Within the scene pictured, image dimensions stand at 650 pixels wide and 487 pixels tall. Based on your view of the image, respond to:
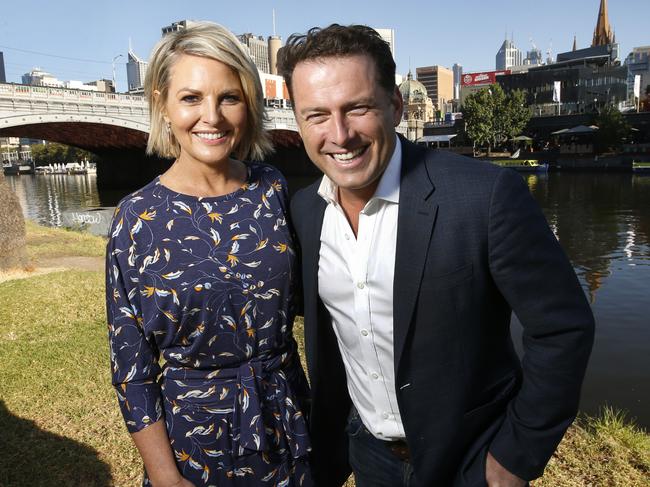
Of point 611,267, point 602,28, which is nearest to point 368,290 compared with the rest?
point 611,267

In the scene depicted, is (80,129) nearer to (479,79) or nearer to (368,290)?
(368,290)

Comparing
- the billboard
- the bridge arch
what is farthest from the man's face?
the billboard

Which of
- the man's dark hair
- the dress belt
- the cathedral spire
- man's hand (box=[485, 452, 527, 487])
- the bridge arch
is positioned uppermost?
the cathedral spire

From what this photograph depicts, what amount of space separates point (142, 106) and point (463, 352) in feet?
111

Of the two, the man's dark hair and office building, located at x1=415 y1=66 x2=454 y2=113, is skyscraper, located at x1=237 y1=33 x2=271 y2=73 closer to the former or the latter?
office building, located at x1=415 y1=66 x2=454 y2=113

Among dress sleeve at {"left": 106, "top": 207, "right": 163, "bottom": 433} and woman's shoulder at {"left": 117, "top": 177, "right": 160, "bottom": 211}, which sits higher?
woman's shoulder at {"left": 117, "top": 177, "right": 160, "bottom": 211}

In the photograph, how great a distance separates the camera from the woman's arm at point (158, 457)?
73.8 inches

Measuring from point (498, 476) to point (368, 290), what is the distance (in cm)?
71

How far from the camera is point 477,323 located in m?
1.68

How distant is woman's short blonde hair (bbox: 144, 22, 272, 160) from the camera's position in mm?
1906

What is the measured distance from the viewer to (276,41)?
93.4 m

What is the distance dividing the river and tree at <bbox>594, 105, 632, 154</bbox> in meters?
13.8

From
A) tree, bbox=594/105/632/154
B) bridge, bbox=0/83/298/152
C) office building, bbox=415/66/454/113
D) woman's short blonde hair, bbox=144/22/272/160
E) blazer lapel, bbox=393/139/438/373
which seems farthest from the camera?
office building, bbox=415/66/454/113

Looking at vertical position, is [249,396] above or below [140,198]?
below
